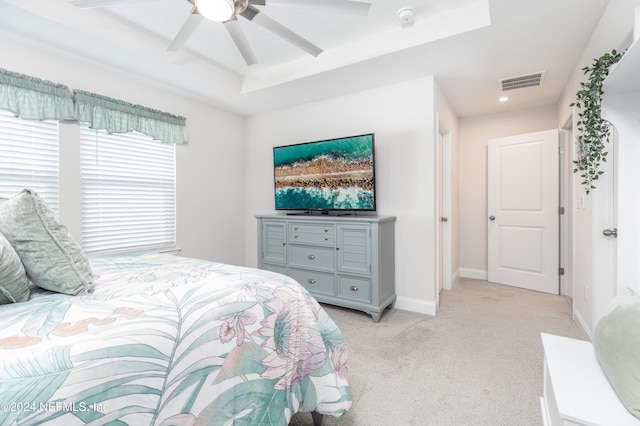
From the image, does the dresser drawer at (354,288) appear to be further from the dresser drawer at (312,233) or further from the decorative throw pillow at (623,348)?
the decorative throw pillow at (623,348)

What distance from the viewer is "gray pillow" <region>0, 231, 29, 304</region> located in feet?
3.42

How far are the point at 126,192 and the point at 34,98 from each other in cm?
99

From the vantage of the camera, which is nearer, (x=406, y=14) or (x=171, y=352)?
(x=171, y=352)

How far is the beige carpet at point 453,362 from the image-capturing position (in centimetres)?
156

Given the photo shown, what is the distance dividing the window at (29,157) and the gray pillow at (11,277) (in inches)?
62.4

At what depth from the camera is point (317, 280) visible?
3096mm

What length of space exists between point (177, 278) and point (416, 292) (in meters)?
2.38

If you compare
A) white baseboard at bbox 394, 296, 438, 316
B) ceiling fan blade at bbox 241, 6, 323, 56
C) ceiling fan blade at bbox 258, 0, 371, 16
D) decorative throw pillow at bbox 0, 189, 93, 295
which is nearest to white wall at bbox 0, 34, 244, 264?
decorative throw pillow at bbox 0, 189, 93, 295

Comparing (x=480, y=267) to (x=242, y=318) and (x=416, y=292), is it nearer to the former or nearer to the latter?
(x=416, y=292)

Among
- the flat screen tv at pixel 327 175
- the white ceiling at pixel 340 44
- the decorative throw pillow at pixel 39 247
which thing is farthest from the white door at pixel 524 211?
the decorative throw pillow at pixel 39 247

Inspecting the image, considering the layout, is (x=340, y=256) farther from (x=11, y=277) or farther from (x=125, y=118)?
(x=125, y=118)

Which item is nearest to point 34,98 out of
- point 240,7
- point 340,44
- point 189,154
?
point 189,154

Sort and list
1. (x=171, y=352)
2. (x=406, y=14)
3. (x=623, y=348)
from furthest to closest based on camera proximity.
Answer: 1. (x=406, y=14)
2. (x=623, y=348)
3. (x=171, y=352)

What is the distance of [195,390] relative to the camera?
0.88m
